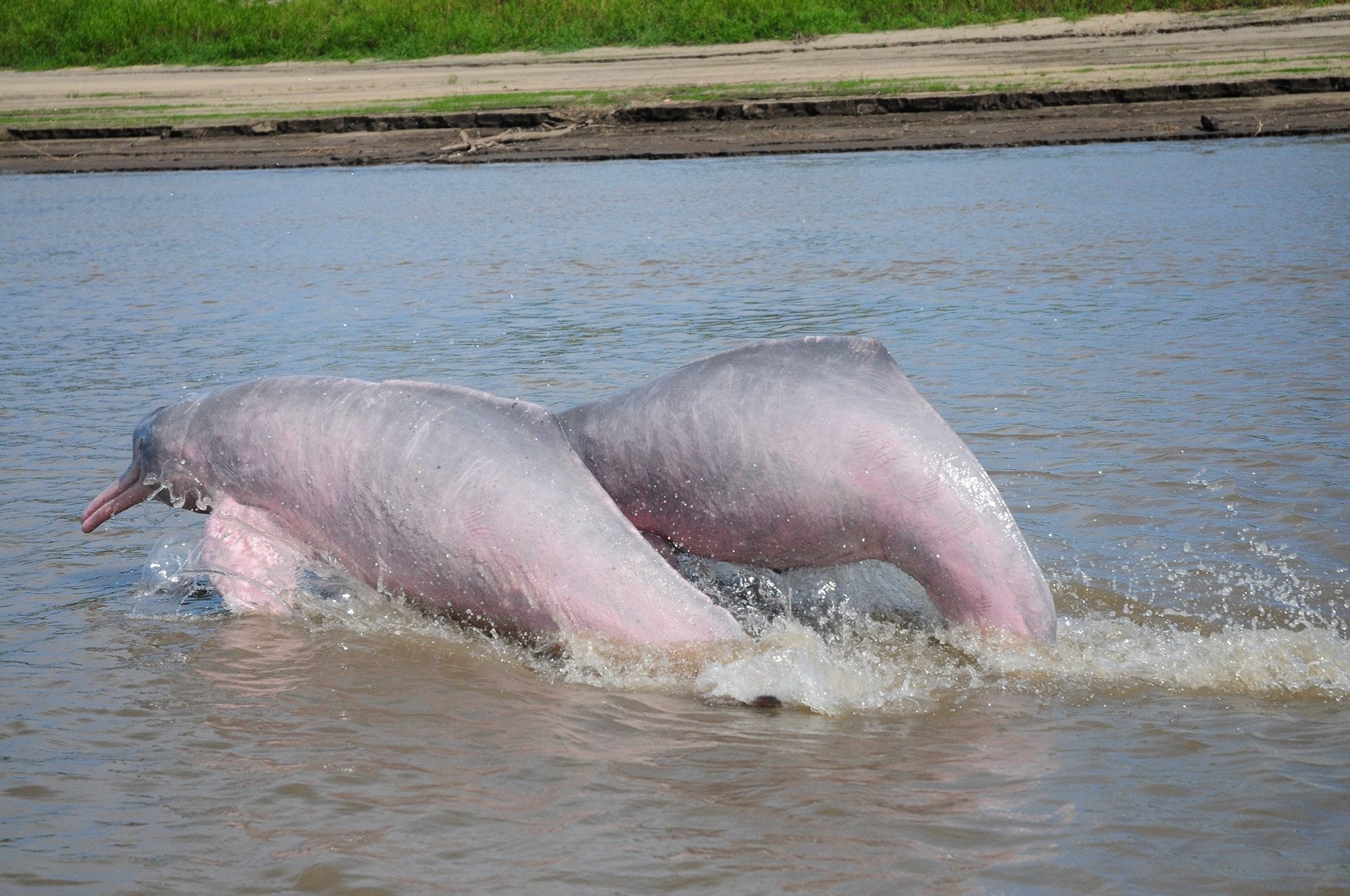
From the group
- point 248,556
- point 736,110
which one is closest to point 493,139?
point 736,110

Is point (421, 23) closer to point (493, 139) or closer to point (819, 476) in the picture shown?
point (493, 139)

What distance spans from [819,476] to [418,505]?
4.04 ft

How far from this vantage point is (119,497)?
5.07m

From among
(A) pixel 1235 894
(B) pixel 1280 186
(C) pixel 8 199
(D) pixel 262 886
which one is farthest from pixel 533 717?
(C) pixel 8 199

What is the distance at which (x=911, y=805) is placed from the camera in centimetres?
331

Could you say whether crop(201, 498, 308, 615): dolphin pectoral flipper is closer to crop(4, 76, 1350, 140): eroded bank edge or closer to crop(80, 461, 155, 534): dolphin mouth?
A: crop(80, 461, 155, 534): dolphin mouth

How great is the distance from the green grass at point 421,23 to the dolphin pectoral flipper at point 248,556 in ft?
88.6

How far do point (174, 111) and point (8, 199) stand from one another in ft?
23.1

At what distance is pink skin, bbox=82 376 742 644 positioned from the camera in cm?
403

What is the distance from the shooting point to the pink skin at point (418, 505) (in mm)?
4027

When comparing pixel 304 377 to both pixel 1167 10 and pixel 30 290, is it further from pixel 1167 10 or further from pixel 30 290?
pixel 1167 10

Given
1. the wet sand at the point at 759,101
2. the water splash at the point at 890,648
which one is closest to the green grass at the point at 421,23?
the wet sand at the point at 759,101

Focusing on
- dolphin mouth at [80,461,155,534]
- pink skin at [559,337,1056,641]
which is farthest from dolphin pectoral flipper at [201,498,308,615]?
pink skin at [559,337,1056,641]

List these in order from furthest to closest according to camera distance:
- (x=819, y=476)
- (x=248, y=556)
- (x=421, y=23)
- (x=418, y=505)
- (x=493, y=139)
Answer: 1. (x=421, y=23)
2. (x=493, y=139)
3. (x=248, y=556)
4. (x=418, y=505)
5. (x=819, y=476)
